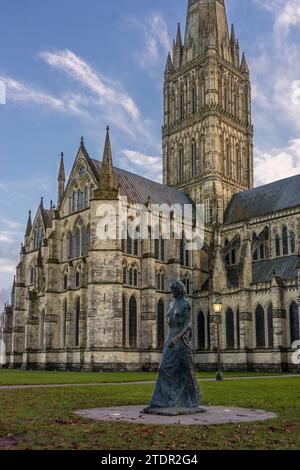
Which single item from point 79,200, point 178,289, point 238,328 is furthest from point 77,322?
point 178,289

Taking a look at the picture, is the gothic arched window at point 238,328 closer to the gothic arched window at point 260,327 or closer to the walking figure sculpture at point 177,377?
the gothic arched window at point 260,327

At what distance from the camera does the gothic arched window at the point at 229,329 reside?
5672cm

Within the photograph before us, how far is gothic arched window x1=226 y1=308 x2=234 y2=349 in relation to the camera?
56719 mm

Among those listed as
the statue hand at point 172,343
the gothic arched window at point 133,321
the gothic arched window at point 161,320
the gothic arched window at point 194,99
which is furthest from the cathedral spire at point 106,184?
the statue hand at point 172,343

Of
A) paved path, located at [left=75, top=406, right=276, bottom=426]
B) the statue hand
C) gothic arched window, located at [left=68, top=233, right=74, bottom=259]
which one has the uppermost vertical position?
gothic arched window, located at [left=68, top=233, right=74, bottom=259]

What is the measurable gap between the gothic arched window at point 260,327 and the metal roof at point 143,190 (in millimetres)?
17136

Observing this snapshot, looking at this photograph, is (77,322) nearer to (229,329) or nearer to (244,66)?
(229,329)

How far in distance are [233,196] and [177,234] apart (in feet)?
47.8

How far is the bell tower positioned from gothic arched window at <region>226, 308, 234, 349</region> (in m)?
15.7

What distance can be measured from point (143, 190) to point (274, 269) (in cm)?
1780

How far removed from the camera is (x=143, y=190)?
64.8 m

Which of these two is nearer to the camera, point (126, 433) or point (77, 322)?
point (126, 433)

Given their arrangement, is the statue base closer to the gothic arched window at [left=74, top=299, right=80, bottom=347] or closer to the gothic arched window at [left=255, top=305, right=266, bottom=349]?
the gothic arched window at [left=255, top=305, right=266, bottom=349]

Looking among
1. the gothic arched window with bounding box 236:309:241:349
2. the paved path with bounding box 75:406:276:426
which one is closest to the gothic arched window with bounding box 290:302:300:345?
the gothic arched window with bounding box 236:309:241:349
